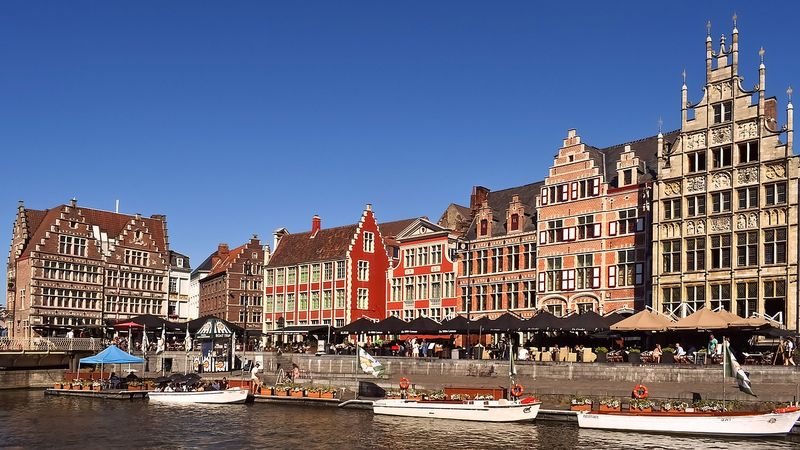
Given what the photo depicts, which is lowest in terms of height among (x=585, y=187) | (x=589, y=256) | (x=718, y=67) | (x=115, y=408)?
(x=115, y=408)

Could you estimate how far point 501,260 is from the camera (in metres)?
63.7

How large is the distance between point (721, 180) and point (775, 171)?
3052 millimetres

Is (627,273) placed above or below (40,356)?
above

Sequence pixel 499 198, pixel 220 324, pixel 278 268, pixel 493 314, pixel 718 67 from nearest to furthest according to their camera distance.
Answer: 1. pixel 718 67
2. pixel 220 324
3. pixel 493 314
4. pixel 499 198
5. pixel 278 268

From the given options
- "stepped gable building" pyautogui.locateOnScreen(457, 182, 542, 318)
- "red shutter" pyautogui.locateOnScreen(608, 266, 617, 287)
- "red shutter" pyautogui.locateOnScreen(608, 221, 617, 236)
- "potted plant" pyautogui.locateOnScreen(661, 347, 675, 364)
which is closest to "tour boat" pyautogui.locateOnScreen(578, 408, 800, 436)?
"potted plant" pyautogui.locateOnScreen(661, 347, 675, 364)

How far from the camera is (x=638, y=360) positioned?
4369 cm

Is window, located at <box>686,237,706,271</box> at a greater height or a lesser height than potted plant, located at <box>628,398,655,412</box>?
greater

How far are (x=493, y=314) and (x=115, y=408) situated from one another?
27.2 meters

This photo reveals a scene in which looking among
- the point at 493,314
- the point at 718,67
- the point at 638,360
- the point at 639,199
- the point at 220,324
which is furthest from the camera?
the point at 493,314

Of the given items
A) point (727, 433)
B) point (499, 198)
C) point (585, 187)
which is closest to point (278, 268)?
point (499, 198)

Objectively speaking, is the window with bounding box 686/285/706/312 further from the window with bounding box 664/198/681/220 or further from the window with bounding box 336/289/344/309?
the window with bounding box 336/289/344/309

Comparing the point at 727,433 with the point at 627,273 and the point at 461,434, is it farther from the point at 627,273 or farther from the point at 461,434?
the point at 627,273

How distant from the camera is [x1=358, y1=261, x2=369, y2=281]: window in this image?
248ft

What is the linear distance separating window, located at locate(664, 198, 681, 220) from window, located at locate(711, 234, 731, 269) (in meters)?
2.58
